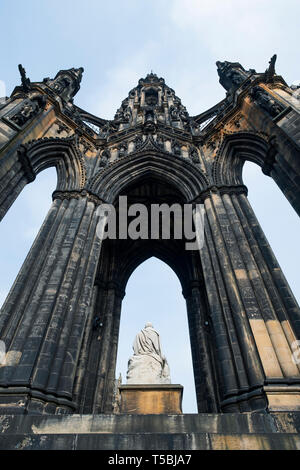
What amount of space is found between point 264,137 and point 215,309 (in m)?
6.31

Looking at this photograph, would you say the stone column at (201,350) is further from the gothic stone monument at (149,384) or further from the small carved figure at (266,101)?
the small carved figure at (266,101)

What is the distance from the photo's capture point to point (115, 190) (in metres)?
11.5

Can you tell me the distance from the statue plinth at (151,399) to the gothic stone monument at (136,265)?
710mm

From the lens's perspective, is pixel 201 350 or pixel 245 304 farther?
pixel 201 350

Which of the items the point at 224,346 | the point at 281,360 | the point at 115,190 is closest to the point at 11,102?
the point at 115,190

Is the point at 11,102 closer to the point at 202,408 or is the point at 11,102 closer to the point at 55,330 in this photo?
the point at 55,330

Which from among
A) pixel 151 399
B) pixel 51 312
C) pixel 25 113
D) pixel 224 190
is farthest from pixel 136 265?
pixel 151 399

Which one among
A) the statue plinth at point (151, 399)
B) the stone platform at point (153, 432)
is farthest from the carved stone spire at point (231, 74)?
the stone platform at point (153, 432)

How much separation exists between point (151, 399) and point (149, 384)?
0.27 metres

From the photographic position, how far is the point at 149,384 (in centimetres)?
600

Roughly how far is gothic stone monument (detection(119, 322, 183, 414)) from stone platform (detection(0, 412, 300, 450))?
2.47 ft

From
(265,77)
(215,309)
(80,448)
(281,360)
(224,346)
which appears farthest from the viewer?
(265,77)

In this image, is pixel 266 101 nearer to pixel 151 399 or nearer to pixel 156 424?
pixel 151 399

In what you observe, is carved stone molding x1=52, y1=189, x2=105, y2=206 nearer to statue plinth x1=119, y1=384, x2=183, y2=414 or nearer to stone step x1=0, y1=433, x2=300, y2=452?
statue plinth x1=119, y1=384, x2=183, y2=414
